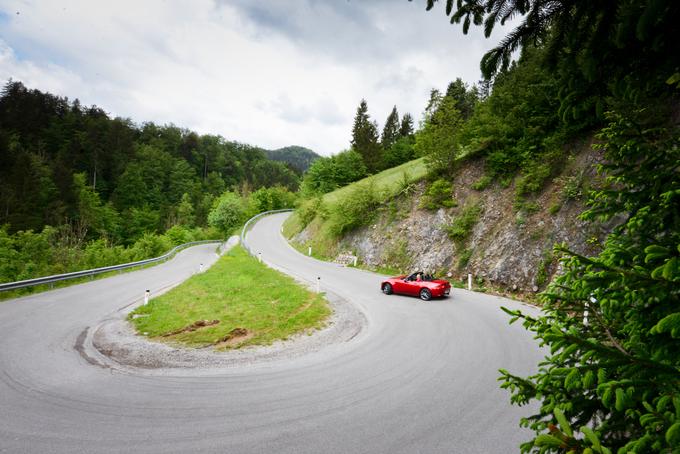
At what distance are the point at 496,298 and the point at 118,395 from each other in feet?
48.5

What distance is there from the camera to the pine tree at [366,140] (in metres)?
53.8

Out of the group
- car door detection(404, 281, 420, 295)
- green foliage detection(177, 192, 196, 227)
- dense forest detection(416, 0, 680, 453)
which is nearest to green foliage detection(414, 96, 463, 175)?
car door detection(404, 281, 420, 295)

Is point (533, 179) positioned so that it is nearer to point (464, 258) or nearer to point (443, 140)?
point (464, 258)

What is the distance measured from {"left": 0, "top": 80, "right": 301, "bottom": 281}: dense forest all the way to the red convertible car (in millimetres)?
19693

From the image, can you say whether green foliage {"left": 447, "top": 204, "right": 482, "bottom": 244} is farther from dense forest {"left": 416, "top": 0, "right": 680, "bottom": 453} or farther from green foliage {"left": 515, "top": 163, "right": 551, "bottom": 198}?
dense forest {"left": 416, "top": 0, "right": 680, "bottom": 453}

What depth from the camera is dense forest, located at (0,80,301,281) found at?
29980 millimetres

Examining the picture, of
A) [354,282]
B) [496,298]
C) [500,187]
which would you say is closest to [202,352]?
[354,282]

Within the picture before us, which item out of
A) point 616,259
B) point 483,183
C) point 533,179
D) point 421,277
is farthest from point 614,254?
point 483,183

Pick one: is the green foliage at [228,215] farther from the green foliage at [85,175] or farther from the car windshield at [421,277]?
the car windshield at [421,277]

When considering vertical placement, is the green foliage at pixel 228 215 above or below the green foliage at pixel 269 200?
below

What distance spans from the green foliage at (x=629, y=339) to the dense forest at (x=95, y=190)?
23.8 metres

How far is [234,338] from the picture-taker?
971cm

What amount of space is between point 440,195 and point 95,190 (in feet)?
264

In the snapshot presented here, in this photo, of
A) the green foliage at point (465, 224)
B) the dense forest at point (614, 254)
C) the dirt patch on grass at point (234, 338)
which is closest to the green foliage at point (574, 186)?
the green foliage at point (465, 224)
